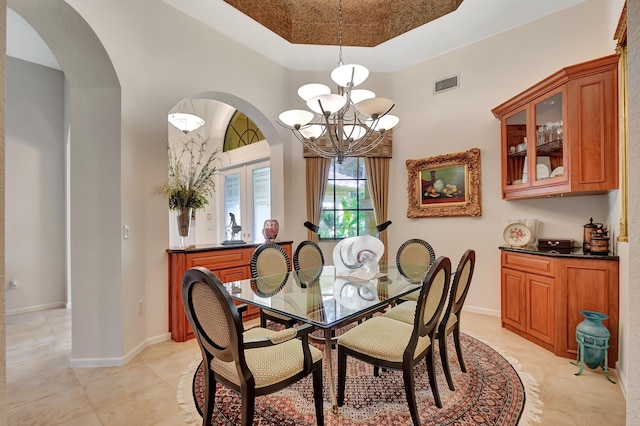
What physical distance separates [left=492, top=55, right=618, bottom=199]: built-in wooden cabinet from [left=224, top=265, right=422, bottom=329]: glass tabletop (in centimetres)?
169

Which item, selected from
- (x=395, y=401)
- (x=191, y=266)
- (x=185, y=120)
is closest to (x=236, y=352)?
(x=395, y=401)

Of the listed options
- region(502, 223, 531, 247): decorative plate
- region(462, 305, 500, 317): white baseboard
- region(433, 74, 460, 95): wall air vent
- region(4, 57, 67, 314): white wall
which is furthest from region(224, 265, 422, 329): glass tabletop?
region(4, 57, 67, 314): white wall

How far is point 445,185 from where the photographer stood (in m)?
4.01

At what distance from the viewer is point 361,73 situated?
7.51 feet

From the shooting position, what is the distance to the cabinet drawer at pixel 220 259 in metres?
3.14

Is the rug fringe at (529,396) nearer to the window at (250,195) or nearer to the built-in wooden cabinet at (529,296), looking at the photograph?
the built-in wooden cabinet at (529,296)

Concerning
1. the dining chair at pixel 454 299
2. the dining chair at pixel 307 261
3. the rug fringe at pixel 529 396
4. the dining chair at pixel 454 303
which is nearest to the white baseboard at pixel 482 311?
the rug fringe at pixel 529 396

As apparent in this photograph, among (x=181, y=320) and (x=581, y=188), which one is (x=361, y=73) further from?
(x=181, y=320)

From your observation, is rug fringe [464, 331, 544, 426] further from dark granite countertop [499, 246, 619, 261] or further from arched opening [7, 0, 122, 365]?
arched opening [7, 0, 122, 365]

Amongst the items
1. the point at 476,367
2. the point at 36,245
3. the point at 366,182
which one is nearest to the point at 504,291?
the point at 476,367

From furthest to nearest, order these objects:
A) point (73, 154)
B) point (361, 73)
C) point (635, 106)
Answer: point (73, 154) < point (361, 73) < point (635, 106)

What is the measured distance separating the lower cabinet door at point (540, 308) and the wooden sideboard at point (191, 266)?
301cm

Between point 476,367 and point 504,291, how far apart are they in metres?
1.21

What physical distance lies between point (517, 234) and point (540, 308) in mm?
833
